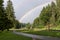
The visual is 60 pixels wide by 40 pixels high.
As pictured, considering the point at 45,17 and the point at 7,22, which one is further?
the point at 45,17

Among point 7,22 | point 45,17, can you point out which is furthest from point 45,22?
point 7,22

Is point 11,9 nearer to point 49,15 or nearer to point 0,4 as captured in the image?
point 49,15

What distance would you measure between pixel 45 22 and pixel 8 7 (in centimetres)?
2797

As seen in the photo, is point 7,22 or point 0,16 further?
point 7,22

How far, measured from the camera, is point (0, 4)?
5162 centimetres

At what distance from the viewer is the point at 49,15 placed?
13638cm

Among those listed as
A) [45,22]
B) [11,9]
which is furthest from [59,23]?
[11,9]

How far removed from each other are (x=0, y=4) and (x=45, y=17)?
82.5 m

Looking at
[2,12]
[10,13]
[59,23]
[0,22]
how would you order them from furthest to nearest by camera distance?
[10,13] → [59,23] → [2,12] → [0,22]

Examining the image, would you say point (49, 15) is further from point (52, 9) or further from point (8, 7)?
point (8, 7)

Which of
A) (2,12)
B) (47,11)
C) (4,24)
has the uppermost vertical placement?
(47,11)

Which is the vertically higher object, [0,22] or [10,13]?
[10,13]

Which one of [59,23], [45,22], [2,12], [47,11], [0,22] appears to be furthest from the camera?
[47,11]

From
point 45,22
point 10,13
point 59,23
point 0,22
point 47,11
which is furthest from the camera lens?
point 47,11
